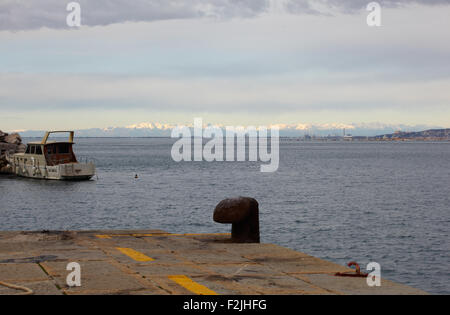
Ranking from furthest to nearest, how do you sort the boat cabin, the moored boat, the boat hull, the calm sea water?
the boat hull → the moored boat → the boat cabin → the calm sea water

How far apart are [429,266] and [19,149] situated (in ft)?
255

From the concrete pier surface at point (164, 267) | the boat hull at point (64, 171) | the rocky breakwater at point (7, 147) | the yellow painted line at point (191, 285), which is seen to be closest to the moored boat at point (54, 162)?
the boat hull at point (64, 171)

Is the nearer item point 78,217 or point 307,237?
point 307,237

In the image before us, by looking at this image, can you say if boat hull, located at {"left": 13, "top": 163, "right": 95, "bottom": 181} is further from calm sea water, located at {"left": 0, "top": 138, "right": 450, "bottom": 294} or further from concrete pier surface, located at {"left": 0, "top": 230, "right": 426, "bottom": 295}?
concrete pier surface, located at {"left": 0, "top": 230, "right": 426, "bottom": 295}

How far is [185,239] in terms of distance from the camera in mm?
14562

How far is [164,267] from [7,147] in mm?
85436

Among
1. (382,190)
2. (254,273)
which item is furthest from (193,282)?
(382,190)

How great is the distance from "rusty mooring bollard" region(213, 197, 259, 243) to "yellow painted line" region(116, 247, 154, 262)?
7.50 feet

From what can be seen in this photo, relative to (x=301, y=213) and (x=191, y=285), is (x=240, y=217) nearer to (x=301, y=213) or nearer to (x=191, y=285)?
(x=191, y=285)

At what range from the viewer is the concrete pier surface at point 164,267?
360 inches

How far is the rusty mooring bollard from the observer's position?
13.9 m

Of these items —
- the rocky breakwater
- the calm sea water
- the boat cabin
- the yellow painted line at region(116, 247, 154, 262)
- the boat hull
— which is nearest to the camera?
the yellow painted line at region(116, 247, 154, 262)

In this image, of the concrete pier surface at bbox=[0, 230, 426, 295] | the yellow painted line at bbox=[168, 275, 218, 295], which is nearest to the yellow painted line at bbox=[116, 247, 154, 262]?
the concrete pier surface at bbox=[0, 230, 426, 295]
